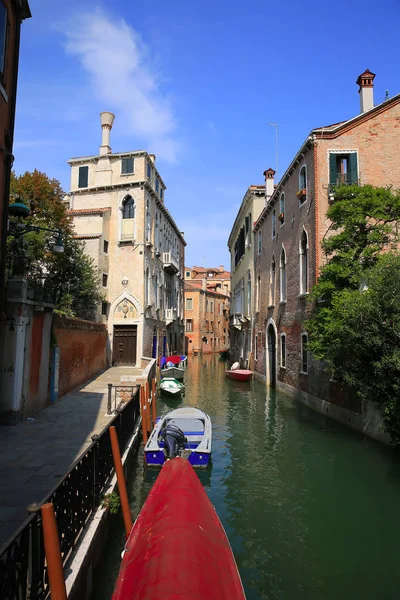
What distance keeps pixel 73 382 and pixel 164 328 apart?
44.4 feet

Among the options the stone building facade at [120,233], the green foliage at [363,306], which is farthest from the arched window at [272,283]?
the green foliage at [363,306]

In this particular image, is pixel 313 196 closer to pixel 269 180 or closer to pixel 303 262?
pixel 303 262

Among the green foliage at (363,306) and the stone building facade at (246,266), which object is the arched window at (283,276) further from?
the stone building facade at (246,266)

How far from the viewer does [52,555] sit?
8.79 ft

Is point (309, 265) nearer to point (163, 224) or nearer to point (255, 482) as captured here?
point (255, 482)

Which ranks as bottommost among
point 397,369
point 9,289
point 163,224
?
→ point 397,369

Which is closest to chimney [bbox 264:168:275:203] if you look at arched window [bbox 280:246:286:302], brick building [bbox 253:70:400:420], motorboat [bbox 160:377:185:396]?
brick building [bbox 253:70:400:420]

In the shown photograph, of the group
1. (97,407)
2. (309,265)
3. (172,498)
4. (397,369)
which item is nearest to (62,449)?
(172,498)

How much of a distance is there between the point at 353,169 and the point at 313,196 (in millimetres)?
1577

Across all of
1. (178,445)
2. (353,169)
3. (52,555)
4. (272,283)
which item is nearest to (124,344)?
(272,283)

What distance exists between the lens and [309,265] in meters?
14.4

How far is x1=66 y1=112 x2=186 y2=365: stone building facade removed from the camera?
69.5 ft

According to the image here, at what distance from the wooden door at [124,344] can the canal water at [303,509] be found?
10.2 meters

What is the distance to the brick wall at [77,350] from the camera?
12.3 metres
